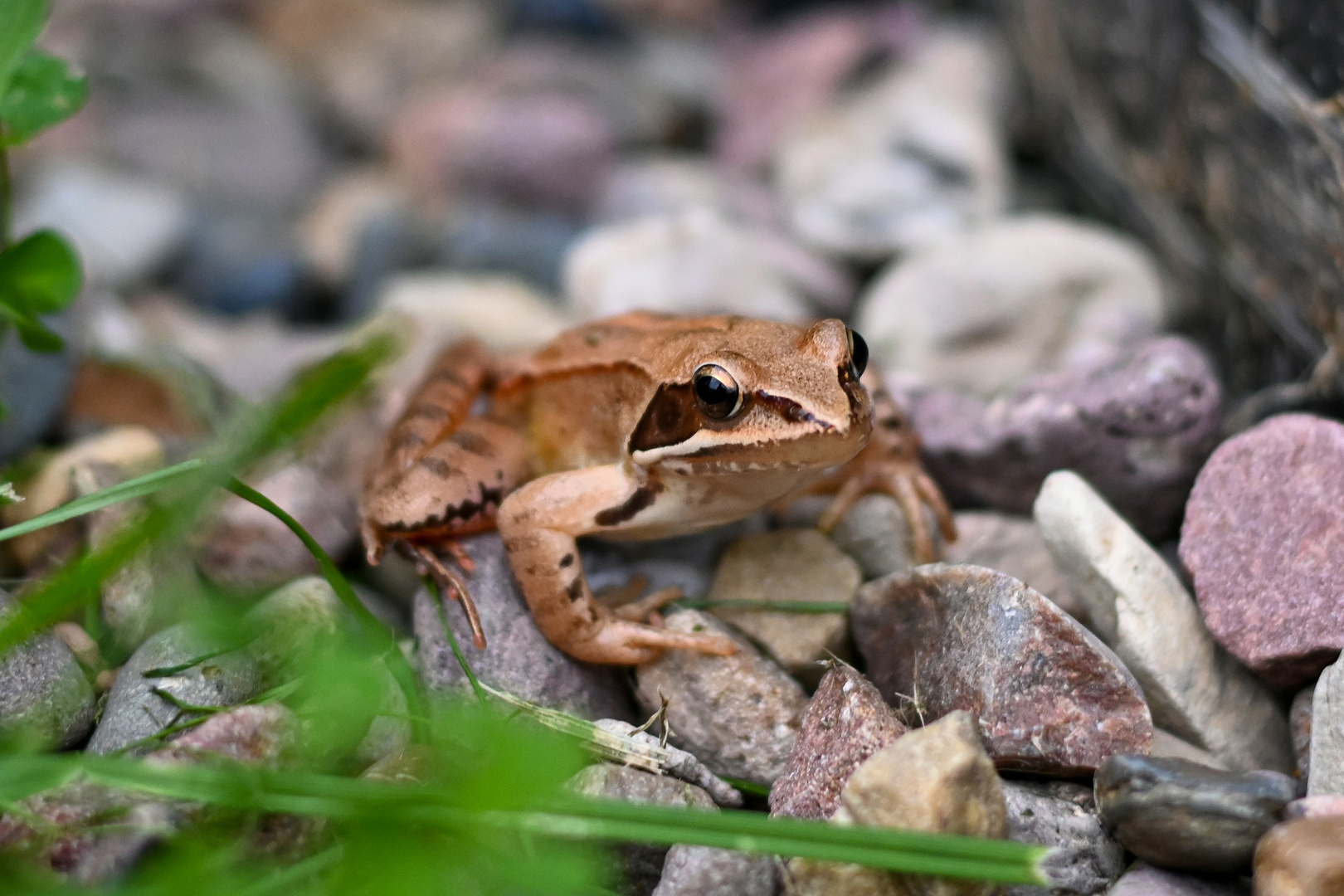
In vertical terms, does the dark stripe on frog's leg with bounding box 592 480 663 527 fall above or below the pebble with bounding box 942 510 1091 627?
above

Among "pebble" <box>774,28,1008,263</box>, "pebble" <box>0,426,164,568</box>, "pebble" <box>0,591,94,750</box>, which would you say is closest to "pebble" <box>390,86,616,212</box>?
"pebble" <box>774,28,1008,263</box>

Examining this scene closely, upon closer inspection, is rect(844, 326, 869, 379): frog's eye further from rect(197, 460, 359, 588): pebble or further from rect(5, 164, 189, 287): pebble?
rect(5, 164, 189, 287): pebble

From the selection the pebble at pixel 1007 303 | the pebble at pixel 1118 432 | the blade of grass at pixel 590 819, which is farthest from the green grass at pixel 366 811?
the pebble at pixel 1007 303

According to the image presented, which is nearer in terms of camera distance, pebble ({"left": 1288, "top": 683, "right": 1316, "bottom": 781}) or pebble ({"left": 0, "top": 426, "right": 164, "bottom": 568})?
pebble ({"left": 1288, "top": 683, "right": 1316, "bottom": 781})

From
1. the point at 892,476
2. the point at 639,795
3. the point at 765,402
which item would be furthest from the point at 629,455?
the point at 639,795

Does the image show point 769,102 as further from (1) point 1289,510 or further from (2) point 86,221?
(1) point 1289,510

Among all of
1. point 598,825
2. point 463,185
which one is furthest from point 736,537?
point 463,185

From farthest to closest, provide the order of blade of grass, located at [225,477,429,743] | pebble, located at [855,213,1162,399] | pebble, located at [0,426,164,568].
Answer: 1. pebble, located at [855,213,1162,399]
2. pebble, located at [0,426,164,568]
3. blade of grass, located at [225,477,429,743]
